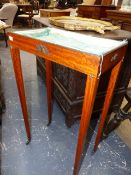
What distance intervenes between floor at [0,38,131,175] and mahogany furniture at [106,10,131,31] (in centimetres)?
139

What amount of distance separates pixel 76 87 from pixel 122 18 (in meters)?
1.39

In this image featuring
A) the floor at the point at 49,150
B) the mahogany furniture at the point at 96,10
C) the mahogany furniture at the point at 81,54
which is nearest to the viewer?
the mahogany furniture at the point at 81,54

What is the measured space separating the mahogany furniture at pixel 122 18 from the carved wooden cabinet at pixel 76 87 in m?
0.84

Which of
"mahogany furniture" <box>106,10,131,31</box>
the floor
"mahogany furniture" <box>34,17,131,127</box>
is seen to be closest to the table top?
"mahogany furniture" <box>34,17,131,127</box>

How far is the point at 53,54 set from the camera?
824 millimetres

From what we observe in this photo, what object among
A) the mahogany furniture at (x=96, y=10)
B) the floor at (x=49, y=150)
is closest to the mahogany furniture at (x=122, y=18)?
the mahogany furniture at (x=96, y=10)

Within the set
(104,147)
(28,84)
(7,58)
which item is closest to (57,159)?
(104,147)

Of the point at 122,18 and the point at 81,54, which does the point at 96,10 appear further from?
the point at 81,54

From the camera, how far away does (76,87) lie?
143cm

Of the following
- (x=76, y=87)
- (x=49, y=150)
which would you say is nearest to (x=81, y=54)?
(x=76, y=87)

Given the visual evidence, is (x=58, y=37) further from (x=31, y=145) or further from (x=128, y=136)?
(x=128, y=136)

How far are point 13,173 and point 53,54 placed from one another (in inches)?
35.5

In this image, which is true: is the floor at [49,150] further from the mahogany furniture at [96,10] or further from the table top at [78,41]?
the mahogany furniture at [96,10]

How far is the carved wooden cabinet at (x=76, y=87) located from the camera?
4.61 ft
